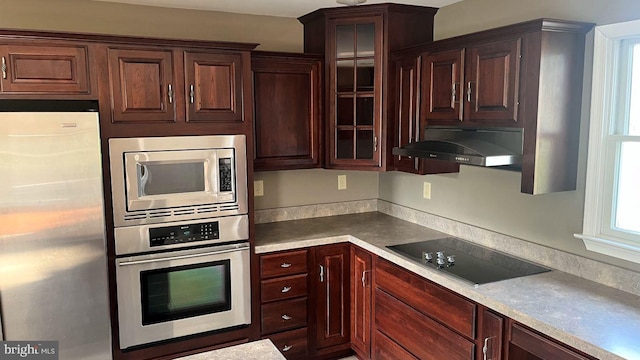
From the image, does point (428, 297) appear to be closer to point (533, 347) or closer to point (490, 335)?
point (490, 335)

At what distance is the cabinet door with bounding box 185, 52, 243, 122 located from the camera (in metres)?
2.77

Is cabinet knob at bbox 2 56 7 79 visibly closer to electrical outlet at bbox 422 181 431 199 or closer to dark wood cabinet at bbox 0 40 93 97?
dark wood cabinet at bbox 0 40 93 97

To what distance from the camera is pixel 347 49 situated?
10.7 ft

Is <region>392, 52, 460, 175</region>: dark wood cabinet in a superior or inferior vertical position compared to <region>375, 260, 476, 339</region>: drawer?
superior

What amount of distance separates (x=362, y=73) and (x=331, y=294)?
4.89ft

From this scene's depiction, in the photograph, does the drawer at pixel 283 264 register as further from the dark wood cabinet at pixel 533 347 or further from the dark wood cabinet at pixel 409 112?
the dark wood cabinet at pixel 533 347

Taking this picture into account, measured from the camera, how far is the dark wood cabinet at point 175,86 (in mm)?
2623

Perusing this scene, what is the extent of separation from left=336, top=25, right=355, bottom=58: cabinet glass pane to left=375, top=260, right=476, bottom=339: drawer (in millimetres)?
1409

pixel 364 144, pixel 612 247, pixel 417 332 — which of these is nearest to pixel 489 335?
pixel 417 332

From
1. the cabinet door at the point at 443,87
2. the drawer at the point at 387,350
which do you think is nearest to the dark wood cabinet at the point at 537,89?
the cabinet door at the point at 443,87

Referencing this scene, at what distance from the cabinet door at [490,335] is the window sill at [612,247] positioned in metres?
0.62

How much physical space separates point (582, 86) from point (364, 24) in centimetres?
144

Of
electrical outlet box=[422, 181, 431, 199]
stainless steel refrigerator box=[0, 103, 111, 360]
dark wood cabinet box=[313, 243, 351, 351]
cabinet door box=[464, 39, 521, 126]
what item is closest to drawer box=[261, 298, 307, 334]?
dark wood cabinet box=[313, 243, 351, 351]

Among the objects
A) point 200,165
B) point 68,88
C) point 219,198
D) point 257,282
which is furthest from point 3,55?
point 257,282
